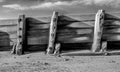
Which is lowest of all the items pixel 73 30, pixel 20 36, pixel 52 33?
pixel 20 36

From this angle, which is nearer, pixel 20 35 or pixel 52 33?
pixel 52 33

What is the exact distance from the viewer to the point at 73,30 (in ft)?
23.7

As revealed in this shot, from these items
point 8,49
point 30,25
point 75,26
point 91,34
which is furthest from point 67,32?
point 8,49

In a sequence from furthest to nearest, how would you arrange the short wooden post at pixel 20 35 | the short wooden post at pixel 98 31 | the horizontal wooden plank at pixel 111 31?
the short wooden post at pixel 20 35 → the horizontal wooden plank at pixel 111 31 → the short wooden post at pixel 98 31

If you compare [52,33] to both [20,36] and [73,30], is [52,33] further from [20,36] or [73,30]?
[20,36]

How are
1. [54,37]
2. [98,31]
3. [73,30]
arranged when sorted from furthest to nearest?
[73,30] < [54,37] < [98,31]

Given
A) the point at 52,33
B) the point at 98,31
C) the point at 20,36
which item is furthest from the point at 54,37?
the point at 98,31

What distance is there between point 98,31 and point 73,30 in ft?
3.57

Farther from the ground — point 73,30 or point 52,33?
point 73,30

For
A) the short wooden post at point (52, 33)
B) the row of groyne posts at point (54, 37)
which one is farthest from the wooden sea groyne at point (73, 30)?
the short wooden post at point (52, 33)

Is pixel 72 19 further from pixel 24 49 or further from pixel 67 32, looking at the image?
pixel 24 49

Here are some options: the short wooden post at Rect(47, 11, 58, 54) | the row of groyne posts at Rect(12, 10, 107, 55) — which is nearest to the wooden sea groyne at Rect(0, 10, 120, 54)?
the row of groyne posts at Rect(12, 10, 107, 55)

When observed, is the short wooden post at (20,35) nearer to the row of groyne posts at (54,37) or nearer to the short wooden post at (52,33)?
the row of groyne posts at (54,37)

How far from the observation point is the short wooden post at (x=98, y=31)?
6.62 m
